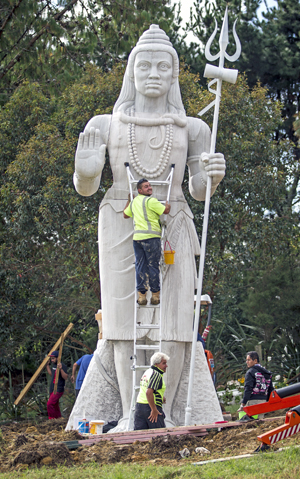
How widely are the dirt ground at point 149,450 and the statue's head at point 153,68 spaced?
399 centimetres

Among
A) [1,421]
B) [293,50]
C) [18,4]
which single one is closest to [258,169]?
[18,4]

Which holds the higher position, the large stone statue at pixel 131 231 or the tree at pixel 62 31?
the tree at pixel 62 31

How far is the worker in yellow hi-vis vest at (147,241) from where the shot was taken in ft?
23.8

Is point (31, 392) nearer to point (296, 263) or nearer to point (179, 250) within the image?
point (296, 263)

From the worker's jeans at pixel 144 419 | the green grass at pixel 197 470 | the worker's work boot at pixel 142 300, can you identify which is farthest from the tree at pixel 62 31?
the green grass at pixel 197 470

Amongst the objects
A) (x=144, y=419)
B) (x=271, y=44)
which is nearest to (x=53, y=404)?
(x=144, y=419)

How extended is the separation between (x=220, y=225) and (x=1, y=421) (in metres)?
5.69

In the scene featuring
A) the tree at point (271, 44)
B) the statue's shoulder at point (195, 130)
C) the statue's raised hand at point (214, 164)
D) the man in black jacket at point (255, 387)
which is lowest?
the man in black jacket at point (255, 387)

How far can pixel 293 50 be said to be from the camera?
21625 millimetres

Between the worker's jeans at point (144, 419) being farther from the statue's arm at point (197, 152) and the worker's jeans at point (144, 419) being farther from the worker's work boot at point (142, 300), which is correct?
the statue's arm at point (197, 152)

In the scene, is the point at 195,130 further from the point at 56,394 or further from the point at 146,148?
the point at 56,394

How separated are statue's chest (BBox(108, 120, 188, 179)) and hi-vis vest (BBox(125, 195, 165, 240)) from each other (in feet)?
1.66

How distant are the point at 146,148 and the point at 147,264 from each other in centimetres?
141

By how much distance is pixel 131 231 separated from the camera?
25.3ft
